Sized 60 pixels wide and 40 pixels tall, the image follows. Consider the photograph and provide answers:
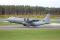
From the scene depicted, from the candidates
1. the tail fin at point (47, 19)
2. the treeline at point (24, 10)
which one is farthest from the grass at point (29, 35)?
the treeline at point (24, 10)

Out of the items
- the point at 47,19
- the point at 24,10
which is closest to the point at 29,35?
the point at 47,19

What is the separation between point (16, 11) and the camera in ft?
97.7

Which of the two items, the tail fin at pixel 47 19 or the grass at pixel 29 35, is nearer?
the grass at pixel 29 35

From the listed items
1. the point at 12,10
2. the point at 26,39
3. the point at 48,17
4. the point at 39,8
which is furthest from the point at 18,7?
the point at 26,39

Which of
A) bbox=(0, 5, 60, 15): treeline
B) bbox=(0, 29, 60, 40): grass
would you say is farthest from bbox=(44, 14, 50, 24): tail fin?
bbox=(0, 29, 60, 40): grass

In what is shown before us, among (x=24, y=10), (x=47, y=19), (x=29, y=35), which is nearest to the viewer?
(x=29, y=35)

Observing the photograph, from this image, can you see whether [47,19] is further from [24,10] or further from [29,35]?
[29,35]

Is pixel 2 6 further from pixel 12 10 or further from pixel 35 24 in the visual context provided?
pixel 35 24

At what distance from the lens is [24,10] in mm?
30203

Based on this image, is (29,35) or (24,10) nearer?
(29,35)

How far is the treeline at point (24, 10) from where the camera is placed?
29031 millimetres

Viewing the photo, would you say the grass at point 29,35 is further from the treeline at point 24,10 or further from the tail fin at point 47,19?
the treeline at point 24,10

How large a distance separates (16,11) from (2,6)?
2.53 metres

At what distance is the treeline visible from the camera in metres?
29.0
